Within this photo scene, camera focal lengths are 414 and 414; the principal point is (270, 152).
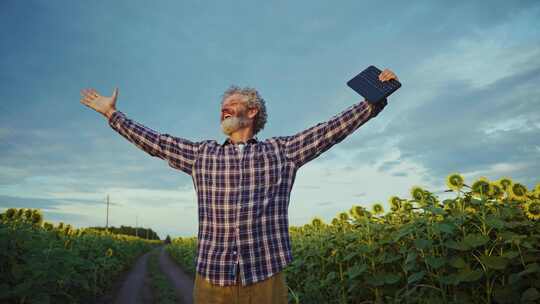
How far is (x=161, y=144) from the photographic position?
11.3 ft

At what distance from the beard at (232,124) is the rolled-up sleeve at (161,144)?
26 centimetres

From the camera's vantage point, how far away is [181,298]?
10.4 m

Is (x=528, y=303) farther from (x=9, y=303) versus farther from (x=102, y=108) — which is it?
(x=9, y=303)

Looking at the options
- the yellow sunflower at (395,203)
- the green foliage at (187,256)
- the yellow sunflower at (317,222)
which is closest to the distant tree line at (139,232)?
the green foliage at (187,256)

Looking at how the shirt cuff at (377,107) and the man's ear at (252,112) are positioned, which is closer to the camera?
→ the shirt cuff at (377,107)

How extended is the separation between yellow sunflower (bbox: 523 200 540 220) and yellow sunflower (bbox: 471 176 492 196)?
1.32 ft

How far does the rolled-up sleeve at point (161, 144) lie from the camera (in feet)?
11.1

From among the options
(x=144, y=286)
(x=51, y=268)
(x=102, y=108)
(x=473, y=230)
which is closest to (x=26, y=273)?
(x=51, y=268)

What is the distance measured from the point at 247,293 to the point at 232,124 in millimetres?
1343

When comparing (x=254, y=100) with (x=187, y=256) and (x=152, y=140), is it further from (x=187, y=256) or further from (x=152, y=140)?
(x=187, y=256)

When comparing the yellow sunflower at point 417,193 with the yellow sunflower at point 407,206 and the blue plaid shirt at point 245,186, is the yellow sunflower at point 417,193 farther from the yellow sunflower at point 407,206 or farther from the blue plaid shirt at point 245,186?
the blue plaid shirt at point 245,186

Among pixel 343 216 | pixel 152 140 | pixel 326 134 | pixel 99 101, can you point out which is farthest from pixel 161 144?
pixel 343 216

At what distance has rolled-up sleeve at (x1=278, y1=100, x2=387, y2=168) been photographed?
3236mm

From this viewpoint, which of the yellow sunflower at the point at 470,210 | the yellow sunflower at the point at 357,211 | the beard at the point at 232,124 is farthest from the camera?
the yellow sunflower at the point at 357,211
